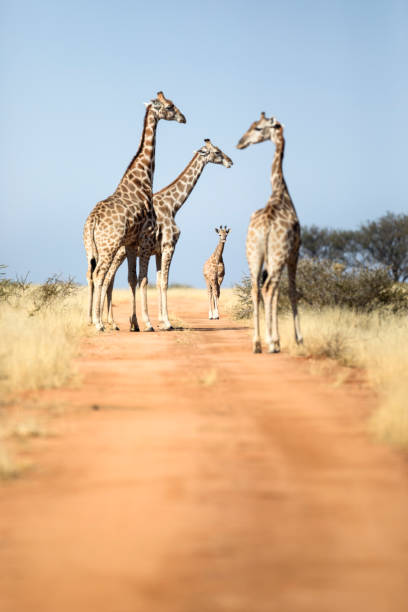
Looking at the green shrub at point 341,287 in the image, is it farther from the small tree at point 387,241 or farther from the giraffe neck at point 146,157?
the small tree at point 387,241

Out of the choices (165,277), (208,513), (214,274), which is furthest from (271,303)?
(214,274)

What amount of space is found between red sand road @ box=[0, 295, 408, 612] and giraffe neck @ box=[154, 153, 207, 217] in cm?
914

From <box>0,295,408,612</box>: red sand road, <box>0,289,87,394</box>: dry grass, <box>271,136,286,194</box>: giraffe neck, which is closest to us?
<box>0,295,408,612</box>: red sand road

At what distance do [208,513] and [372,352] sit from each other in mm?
6006

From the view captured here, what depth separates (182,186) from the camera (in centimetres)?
1603

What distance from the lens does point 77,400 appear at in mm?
7242

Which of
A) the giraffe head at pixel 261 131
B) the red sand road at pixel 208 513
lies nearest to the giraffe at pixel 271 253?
the giraffe head at pixel 261 131

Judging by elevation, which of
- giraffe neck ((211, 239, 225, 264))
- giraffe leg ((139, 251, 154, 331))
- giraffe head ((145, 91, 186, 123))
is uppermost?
giraffe head ((145, 91, 186, 123))

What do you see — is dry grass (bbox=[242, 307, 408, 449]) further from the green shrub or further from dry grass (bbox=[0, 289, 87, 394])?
dry grass (bbox=[0, 289, 87, 394])

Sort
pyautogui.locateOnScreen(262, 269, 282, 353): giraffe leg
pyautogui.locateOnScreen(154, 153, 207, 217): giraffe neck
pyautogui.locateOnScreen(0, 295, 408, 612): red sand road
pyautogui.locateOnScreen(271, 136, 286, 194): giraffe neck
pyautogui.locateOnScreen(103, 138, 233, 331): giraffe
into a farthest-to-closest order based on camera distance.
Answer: pyautogui.locateOnScreen(154, 153, 207, 217): giraffe neck < pyautogui.locateOnScreen(103, 138, 233, 331): giraffe < pyautogui.locateOnScreen(271, 136, 286, 194): giraffe neck < pyautogui.locateOnScreen(262, 269, 282, 353): giraffe leg < pyautogui.locateOnScreen(0, 295, 408, 612): red sand road

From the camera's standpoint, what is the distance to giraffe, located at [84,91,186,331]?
13859 millimetres

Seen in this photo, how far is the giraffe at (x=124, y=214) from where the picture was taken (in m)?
13.9

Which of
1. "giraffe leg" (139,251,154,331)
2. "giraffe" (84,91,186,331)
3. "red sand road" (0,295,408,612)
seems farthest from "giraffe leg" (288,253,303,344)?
"red sand road" (0,295,408,612)

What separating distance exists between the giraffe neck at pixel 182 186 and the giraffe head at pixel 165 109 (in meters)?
1.21
